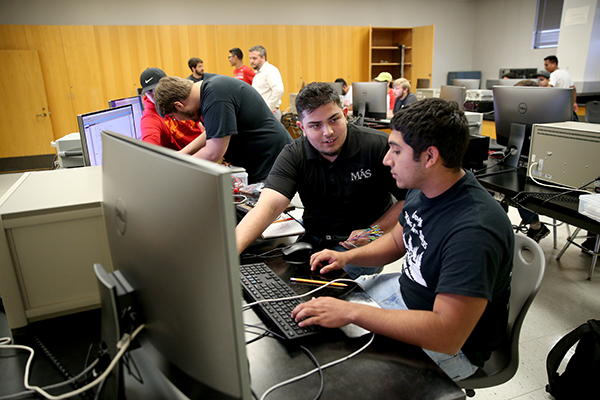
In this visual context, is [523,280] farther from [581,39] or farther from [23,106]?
[581,39]

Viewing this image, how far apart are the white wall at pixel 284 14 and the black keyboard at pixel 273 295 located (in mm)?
6882

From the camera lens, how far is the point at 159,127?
2.64 m

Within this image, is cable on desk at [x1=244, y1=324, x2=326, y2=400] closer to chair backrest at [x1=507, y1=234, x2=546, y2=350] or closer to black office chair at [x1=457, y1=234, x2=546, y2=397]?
black office chair at [x1=457, y1=234, x2=546, y2=397]

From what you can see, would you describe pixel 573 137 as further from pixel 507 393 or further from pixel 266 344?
pixel 266 344

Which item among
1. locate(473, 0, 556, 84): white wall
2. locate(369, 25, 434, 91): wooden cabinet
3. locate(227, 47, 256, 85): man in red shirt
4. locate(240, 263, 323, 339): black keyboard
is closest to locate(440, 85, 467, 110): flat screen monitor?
locate(227, 47, 256, 85): man in red shirt

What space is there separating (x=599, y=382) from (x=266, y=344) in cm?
118

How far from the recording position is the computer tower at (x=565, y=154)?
6.04 feet

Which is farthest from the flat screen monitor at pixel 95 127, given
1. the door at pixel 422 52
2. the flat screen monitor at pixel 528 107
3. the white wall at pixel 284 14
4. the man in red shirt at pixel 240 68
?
the door at pixel 422 52

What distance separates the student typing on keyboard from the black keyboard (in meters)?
0.02

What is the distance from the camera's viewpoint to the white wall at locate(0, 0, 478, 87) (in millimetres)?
6328

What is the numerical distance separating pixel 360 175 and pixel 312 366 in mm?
942

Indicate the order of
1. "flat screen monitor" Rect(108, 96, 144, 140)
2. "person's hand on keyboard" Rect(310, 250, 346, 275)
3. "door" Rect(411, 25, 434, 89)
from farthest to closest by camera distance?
"door" Rect(411, 25, 434, 89) < "flat screen monitor" Rect(108, 96, 144, 140) < "person's hand on keyboard" Rect(310, 250, 346, 275)

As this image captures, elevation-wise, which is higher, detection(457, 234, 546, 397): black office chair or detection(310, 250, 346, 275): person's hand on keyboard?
detection(310, 250, 346, 275): person's hand on keyboard

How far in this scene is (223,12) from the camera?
7152mm
